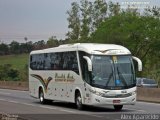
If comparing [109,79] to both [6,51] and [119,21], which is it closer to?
[119,21]

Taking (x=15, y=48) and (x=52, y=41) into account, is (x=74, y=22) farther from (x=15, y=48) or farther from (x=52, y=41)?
(x=15, y=48)

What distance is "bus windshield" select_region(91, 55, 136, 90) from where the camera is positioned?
2316cm

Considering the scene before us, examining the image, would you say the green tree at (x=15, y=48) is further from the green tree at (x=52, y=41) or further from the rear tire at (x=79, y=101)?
the rear tire at (x=79, y=101)

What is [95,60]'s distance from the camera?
77.2 ft

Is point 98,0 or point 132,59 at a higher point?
point 98,0

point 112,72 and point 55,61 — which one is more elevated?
point 55,61

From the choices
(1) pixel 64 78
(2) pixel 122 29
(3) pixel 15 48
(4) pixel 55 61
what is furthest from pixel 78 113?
(3) pixel 15 48

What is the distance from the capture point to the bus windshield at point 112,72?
23.2m

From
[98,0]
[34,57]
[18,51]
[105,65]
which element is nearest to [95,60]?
[105,65]

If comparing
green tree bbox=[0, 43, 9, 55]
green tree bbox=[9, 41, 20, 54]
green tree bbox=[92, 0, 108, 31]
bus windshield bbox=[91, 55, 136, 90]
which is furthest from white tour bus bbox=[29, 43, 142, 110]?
green tree bbox=[0, 43, 9, 55]

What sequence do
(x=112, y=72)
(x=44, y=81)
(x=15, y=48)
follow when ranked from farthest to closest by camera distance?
1. (x=15, y=48)
2. (x=44, y=81)
3. (x=112, y=72)

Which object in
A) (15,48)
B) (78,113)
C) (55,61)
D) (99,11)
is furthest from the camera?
(15,48)

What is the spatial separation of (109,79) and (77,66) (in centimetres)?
234

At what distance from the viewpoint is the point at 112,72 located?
23266mm
